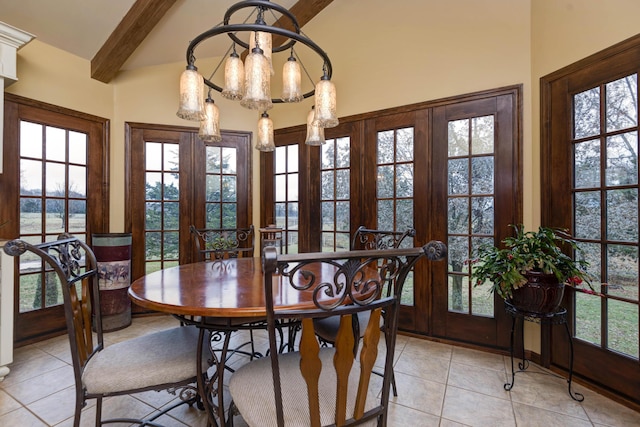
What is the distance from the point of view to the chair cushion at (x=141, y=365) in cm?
124

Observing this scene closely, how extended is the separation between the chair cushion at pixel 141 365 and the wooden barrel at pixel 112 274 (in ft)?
6.07

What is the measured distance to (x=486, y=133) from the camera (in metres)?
2.58

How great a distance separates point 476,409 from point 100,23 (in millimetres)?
4182

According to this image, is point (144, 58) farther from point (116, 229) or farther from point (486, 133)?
point (486, 133)

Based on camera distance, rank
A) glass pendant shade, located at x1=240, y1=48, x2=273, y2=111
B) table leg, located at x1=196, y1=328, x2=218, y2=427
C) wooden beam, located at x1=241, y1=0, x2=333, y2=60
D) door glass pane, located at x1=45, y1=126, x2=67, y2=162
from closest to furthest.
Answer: table leg, located at x1=196, y1=328, x2=218, y2=427, glass pendant shade, located at x1=240, y1=48, x2=273, y2=111, door glass pane, located at x1=45, y1=126, x2=67, y2=162, wooden beam, located at x1=241, y1=0, x2=333, y2=60

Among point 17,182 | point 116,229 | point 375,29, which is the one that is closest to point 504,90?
point 375,29

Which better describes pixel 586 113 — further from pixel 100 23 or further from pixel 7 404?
pixel 7 404

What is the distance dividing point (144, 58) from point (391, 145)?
2795 millimetres

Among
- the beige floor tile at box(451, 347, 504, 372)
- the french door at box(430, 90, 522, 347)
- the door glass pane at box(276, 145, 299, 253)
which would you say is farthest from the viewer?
the door glass pane at box(276, 145, 299, 253)

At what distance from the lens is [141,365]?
1.31 metres

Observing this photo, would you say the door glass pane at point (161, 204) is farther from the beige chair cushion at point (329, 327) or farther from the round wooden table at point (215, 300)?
the beige chair cushion at point (329, 327)

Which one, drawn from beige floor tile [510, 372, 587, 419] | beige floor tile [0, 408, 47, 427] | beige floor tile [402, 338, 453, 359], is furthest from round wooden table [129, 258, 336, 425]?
beige floor tile [510, 372, 587, 419]

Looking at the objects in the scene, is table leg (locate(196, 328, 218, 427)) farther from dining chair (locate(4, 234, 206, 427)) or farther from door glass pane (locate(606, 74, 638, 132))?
door glass pane (locate(606, 74, 638, 132))

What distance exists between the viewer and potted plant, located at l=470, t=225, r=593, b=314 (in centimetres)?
195
